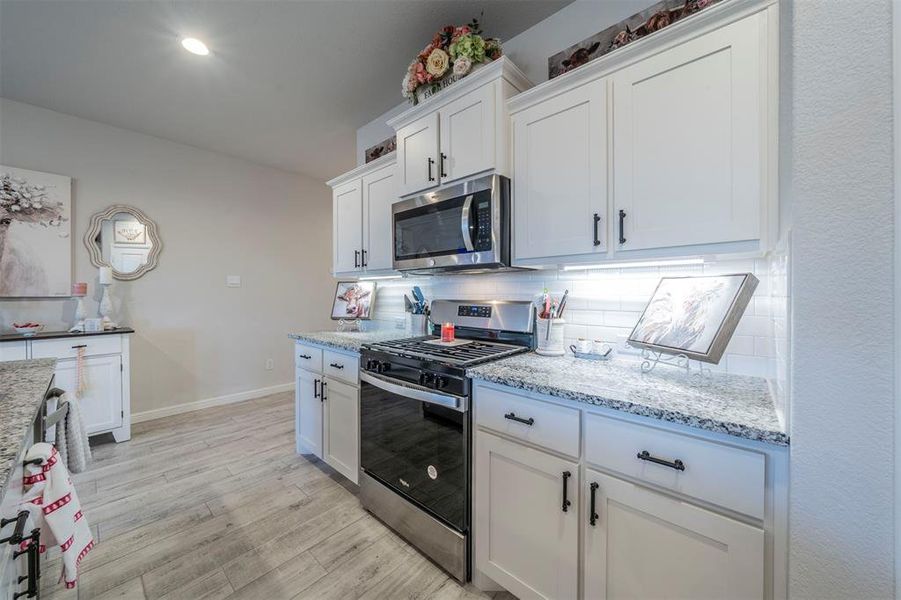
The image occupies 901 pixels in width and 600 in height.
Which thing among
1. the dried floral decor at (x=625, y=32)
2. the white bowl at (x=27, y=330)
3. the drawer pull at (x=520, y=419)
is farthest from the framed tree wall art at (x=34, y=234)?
the dried floral decor at (x=625, y=32)

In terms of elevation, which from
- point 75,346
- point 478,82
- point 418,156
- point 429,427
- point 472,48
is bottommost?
point 429,427

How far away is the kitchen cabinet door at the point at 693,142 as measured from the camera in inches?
43.7

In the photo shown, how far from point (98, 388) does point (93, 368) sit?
17 centimetres

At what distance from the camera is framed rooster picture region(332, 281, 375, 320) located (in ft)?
9.36

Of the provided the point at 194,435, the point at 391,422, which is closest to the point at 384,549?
the point at 391,422

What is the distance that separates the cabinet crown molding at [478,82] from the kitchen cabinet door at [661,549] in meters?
1.79

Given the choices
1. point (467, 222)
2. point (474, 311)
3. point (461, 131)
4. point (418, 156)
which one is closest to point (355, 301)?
point (474, 311)

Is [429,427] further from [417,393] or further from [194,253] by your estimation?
[194,253]

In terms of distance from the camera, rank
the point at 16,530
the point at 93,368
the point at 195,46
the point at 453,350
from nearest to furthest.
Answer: the point at 16,530 < the point at 453,350 < the point at 195,46 < the point at 93,368

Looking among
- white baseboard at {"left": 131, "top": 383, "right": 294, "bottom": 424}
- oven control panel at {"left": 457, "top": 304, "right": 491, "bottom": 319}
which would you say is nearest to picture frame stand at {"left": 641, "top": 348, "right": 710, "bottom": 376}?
oven control panel at {"left": 457, "top": 304, "right": 491, "bottom": 319}

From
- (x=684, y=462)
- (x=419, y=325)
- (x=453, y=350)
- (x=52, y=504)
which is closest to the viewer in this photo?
(x=52, y=504)

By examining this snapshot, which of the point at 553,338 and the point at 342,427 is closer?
the point at 553,338

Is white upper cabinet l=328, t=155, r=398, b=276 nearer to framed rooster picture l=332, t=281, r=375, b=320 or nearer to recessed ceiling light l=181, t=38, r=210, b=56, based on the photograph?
framed rooster picture l=332, t=281, r=375, b=320

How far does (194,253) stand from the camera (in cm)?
370
